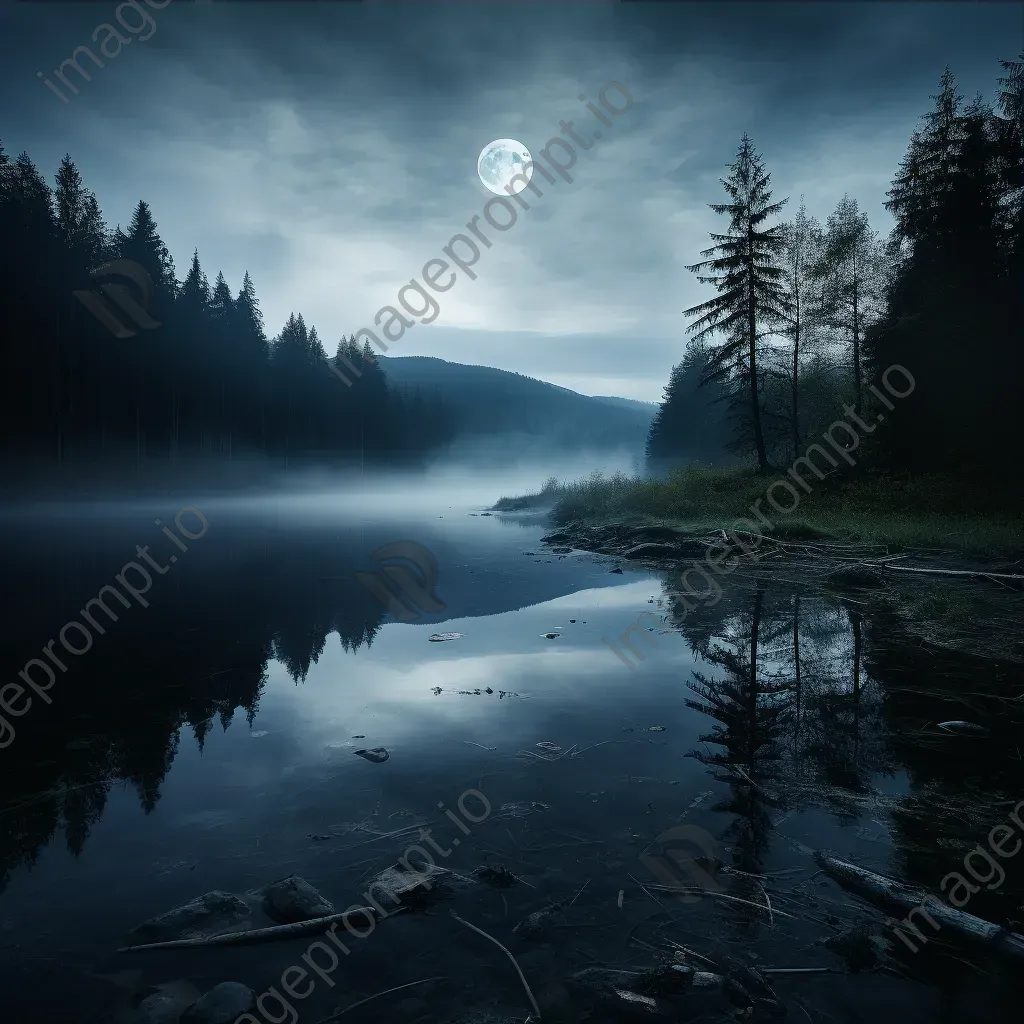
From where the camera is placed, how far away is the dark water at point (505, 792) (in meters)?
2.89

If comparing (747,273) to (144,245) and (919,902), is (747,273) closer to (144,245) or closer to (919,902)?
(919,902)

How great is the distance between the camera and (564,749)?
551 centimetres

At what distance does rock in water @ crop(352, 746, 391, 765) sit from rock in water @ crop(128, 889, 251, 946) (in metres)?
1.96

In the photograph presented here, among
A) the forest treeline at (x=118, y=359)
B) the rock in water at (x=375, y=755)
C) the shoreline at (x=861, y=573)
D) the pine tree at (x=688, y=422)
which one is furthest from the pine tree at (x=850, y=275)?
the forest treeline at (x=118, y=359)

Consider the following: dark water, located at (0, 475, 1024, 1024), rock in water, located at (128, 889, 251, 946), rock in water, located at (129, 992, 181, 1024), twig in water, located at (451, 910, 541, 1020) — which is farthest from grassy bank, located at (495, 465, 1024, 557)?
rock in water, located at (129, 992, 181, 1024)

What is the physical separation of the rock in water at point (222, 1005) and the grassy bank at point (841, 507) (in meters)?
16.9

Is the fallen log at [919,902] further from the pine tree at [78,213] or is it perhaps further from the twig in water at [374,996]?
the pine tree at [78,213]

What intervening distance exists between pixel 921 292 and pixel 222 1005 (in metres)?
29.5

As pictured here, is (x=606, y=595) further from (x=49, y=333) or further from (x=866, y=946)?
(x=49, y=333)

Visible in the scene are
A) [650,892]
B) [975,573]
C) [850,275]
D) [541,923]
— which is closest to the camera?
[541,923]

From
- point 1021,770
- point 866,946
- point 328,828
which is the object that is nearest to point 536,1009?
point 866,946

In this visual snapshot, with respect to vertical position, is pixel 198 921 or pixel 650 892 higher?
pixel 650 892

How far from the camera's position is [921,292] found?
76.8ft

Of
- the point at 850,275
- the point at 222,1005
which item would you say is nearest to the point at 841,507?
the point at 850,275
